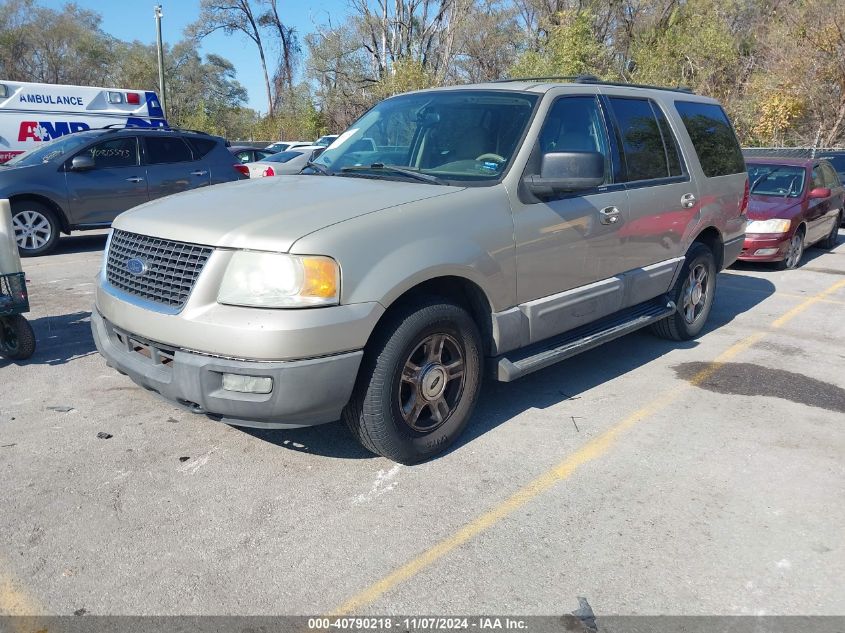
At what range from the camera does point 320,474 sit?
3.59 m

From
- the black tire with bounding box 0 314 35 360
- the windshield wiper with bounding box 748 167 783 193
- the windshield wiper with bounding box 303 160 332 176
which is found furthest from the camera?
the windshield wiper with bounding box 748 167 783 193

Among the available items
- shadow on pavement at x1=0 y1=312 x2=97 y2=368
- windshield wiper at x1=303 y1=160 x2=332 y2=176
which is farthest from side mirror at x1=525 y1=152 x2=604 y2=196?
shadow on pavement at x1=0 y1=312 x2=97 y2=368

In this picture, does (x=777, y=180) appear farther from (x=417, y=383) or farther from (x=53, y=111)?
(x=53, y=111)

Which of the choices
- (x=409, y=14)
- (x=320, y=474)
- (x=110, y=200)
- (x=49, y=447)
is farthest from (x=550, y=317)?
(x=409, y=14)

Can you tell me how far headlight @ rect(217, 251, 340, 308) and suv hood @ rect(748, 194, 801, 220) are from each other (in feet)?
26.5

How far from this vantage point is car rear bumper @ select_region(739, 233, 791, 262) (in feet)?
30.5

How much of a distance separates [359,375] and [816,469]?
2.55m

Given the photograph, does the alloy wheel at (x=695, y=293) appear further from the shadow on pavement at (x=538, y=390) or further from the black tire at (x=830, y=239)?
the black tire at (x=830, y=239)

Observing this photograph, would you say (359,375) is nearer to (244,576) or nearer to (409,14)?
(244,576)

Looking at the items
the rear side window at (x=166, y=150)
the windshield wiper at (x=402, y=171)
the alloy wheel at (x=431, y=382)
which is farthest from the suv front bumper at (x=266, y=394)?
the rear side window at (x=166, y=150)

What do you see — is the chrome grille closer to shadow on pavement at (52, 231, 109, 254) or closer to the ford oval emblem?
the ford oval emblem

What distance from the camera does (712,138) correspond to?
19.5 ft

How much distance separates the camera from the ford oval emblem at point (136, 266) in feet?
11.3

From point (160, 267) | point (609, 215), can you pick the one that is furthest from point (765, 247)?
point (160, 267)
